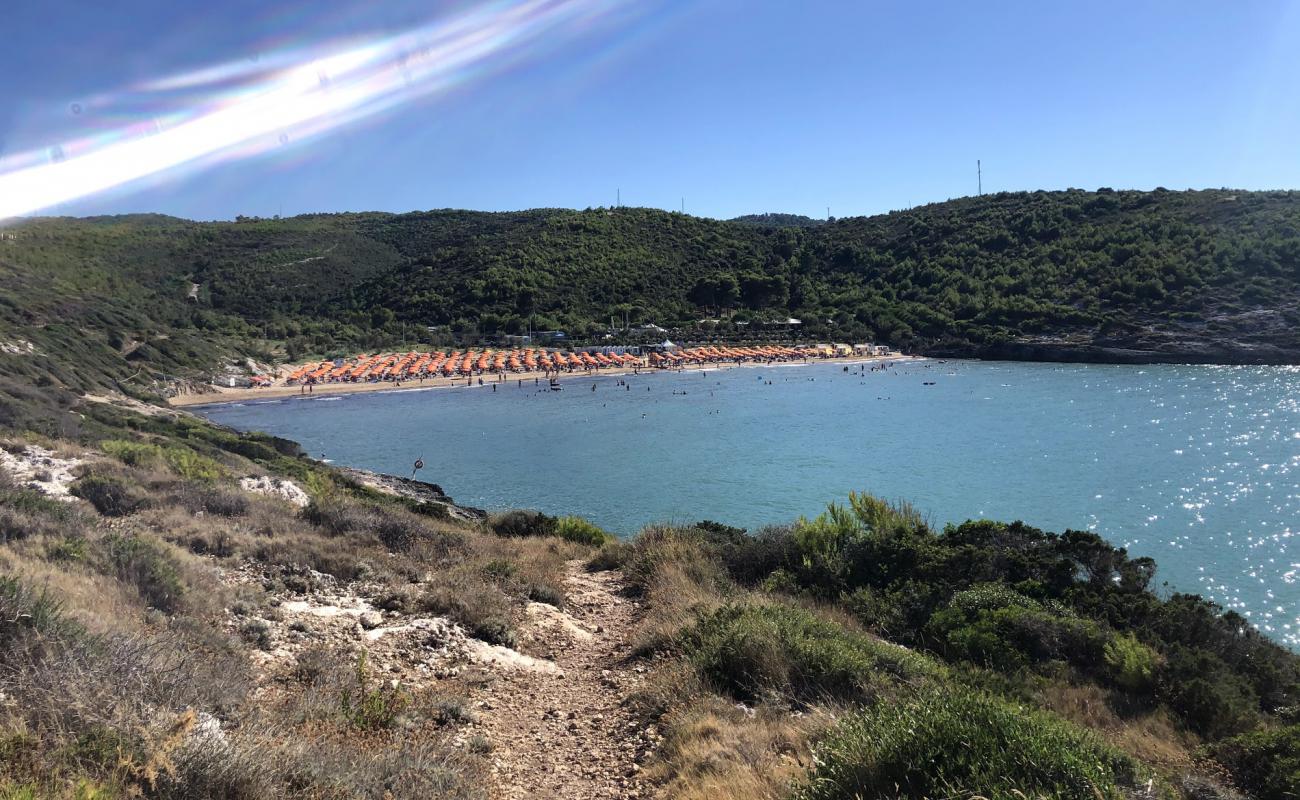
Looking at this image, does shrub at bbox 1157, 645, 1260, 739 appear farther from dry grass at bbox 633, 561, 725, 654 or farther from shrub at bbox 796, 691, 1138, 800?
dry grass at bbox 633, 561, 725, 654

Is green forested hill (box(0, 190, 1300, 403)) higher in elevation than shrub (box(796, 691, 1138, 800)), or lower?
higher

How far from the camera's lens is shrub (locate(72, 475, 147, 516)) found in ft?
29.0

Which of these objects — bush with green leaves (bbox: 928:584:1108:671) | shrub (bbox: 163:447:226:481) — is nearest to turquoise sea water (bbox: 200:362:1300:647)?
bush with green leaves (bbox: 928:584:1108:671)

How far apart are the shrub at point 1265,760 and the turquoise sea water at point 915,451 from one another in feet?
28.4

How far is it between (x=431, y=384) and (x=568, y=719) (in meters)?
52.0

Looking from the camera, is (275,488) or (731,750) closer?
(731,750)

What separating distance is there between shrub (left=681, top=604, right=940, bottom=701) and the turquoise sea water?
416 inches

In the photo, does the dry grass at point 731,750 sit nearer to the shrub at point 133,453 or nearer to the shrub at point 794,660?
the shrub at point 794,660

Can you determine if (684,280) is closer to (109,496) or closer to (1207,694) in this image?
(109,496)

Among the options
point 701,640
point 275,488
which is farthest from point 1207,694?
point 275,488

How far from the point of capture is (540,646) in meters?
6.68

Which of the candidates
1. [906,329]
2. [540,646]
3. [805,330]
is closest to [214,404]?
[540,646]

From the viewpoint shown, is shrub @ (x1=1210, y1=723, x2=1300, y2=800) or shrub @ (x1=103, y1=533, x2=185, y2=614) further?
shrub @ (x1=103, y1=533, x2=185, y2=614)

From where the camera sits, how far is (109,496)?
907 cm
